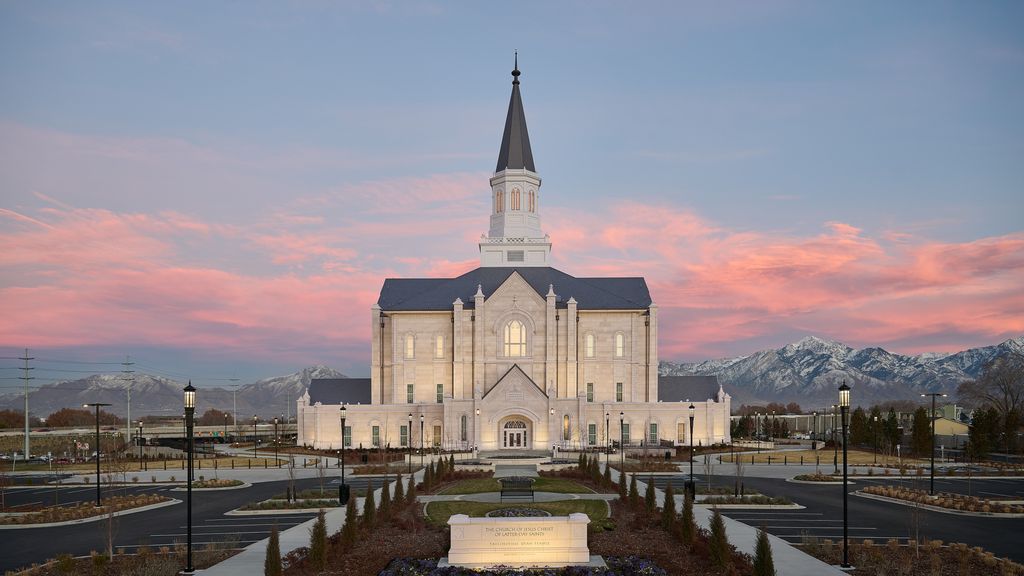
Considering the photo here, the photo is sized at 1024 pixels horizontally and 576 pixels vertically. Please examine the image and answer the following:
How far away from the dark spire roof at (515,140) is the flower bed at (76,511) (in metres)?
52.7

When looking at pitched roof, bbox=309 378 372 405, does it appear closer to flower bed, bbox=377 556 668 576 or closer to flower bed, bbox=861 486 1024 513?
flower bed, bbox=861 486 1024 513

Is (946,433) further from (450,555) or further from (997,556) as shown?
(450,555)

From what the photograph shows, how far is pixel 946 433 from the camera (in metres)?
87.4

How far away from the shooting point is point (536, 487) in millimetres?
40312

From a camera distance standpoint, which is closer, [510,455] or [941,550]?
[941,550]

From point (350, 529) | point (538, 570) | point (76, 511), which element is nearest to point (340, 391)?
point (76, 511)

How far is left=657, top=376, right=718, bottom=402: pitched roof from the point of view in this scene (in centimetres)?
7894

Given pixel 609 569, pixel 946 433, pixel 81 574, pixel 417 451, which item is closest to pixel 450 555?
pixel 609 569

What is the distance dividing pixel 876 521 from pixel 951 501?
6.55 metres

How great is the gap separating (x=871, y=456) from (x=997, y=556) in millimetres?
46755

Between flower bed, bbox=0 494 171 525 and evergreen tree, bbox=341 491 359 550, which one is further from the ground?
evergreen tree, bbox=341 491 359 550

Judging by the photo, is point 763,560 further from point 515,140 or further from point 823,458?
point 515,140

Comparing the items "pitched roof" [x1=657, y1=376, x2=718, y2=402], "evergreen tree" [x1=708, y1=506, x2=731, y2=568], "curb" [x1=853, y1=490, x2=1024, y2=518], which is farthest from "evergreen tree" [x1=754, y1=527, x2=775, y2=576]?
"pitched roof" [x1=657, y1=376, x2=718, y2=402]

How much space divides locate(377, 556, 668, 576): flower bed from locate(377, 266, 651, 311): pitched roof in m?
55.0
